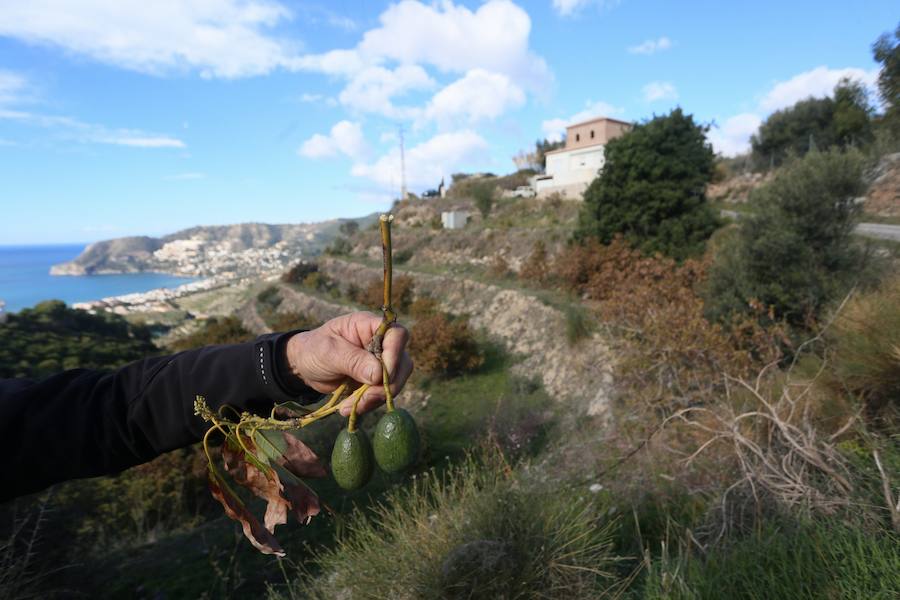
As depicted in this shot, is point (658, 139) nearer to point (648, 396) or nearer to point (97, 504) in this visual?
point (648, 396)

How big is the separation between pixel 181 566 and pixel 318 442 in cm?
291

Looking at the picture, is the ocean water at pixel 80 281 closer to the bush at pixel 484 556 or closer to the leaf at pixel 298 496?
the bush at pixel 484 556

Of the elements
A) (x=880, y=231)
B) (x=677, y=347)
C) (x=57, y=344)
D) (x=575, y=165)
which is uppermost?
(x=575, y=165)

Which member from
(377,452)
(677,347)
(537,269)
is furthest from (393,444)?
(537,269)

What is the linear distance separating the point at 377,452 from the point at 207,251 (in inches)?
3451

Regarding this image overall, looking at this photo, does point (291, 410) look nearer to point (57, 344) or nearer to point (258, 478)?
point (258, 478)

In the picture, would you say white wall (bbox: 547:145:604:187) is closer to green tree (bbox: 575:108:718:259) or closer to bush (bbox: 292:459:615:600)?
green tree (bbox: 575:108:718:259)

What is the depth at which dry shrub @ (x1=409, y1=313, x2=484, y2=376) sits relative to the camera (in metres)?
12.4

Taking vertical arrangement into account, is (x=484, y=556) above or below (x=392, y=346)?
below

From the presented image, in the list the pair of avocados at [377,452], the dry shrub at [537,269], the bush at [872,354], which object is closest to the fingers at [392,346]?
the pair of avocados at [377,452]

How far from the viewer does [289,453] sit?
0.95 meters

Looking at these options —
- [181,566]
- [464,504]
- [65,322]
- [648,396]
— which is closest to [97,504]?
[181,566]

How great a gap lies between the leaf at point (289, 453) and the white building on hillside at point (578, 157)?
87.7ft

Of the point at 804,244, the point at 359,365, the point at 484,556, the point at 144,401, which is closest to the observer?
the point at 359,365
